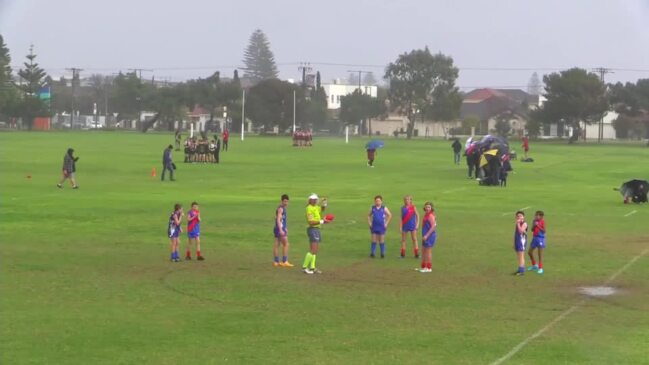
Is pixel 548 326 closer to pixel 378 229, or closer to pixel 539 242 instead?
pixel 539 242

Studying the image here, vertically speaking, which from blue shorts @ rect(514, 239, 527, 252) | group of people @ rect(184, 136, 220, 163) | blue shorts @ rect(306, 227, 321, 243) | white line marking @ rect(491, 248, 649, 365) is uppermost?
group of people @ rect(184, 136, 220, 163)

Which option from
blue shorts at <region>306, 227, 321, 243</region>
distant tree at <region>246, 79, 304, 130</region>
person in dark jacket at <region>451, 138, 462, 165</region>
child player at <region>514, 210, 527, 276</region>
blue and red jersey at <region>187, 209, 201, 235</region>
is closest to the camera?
blue shorts at <region>306, 227, 321, 243</region>

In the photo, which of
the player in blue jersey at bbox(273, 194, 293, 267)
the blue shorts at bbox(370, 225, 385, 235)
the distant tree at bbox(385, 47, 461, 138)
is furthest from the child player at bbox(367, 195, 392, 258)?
the distant tree at bbox(385, 47, 461, 138)

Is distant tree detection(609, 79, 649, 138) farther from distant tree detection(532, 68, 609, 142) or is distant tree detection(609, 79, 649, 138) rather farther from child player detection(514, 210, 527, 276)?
child player detection(514, 210, 527, 276)

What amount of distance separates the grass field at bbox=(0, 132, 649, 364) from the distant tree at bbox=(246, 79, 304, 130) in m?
119

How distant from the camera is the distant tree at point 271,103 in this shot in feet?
536

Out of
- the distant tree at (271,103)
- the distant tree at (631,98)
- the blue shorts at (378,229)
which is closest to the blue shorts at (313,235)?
the blue shorts at (378,229)

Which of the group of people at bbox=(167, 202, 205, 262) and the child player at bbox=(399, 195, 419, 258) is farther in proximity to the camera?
the child player at bbox=(399, 195, 419, 258)

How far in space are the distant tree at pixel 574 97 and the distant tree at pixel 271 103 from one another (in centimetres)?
3955

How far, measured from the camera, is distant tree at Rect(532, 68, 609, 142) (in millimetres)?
148875

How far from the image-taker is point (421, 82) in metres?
185

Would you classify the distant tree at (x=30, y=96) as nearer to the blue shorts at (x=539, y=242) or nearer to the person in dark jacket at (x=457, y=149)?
the person in dark jacket at (x=457, y=149)

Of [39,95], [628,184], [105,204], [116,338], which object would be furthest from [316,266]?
[39,95]

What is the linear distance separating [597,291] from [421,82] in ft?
542
